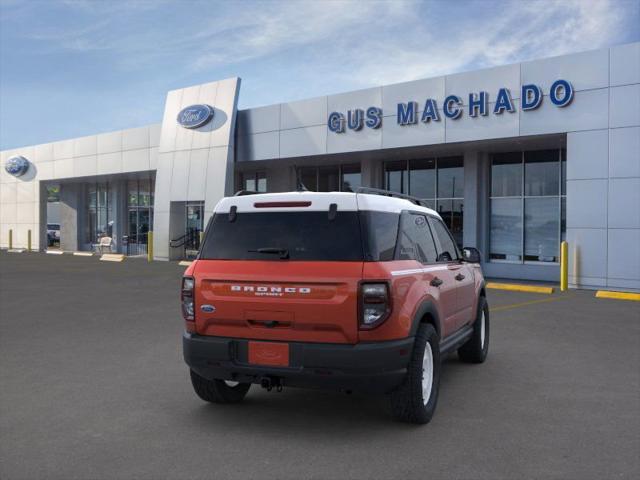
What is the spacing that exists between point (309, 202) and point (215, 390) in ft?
6.18

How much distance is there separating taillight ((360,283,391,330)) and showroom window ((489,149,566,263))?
15637 millimetres

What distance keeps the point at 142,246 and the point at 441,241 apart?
1149 inches

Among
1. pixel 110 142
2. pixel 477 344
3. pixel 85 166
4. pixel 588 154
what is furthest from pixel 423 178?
pixel 85 166

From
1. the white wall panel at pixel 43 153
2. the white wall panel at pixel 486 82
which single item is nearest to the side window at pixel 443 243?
the white wall panel at pixel 486 82

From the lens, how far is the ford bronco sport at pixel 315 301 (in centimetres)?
433

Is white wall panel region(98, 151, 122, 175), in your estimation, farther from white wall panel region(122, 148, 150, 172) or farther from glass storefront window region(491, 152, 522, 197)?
glass storefront window region(491, 152, 522, 197)

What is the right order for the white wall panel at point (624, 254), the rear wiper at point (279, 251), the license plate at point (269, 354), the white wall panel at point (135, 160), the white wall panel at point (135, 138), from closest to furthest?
the license plate at point (269, 354) < the rear wiper at point (279, 251) < the white wall panel at point (624, 254) < the white wall panel at point (135, 138) < the white wall panel at point (135, 160)

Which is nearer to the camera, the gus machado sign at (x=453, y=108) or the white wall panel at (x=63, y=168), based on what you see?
the gus machado sign at (x=453, y=108)

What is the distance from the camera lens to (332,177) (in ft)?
80.0

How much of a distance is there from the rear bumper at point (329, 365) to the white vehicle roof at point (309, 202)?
1077 mm

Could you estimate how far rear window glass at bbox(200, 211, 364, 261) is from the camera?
14.8 feet

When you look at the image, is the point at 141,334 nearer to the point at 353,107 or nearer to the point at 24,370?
the point at 24,370

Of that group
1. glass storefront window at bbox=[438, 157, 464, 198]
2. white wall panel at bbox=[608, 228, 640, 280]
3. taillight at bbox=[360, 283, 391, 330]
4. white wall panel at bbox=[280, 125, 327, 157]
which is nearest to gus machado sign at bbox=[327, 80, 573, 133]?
white wall panel at bbox=[280, 125, 327, 157]

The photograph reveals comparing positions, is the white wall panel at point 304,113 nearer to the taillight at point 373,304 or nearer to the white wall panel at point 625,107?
the white wall panel at point 625,107
